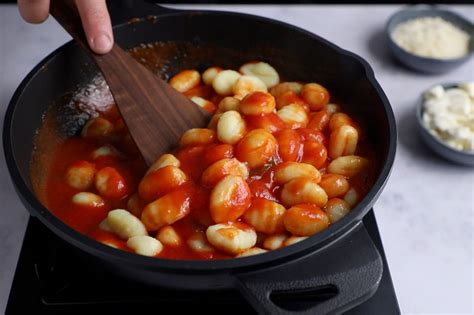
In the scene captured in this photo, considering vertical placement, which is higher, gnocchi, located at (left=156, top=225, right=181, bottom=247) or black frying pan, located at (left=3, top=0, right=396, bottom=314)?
black frying pan, located at (left=3, top=0, right=396, bottom=314)

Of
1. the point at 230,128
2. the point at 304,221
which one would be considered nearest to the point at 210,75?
the point at 230,128

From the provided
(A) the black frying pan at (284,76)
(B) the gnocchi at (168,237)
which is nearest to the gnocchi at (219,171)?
(B) the gnocchi at (168,237)

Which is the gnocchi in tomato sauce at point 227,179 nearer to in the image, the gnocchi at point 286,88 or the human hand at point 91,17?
the gnocchi at point 286,88

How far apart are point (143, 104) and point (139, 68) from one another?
7 cm

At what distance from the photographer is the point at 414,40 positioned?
1683mm

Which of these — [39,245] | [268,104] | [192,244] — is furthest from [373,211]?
[39,245]

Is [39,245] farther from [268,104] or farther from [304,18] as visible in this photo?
[304,18]

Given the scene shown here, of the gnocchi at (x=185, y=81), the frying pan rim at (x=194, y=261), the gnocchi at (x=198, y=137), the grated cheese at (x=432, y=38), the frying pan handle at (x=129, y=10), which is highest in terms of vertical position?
the frying pan handle at (x=129, y=10)

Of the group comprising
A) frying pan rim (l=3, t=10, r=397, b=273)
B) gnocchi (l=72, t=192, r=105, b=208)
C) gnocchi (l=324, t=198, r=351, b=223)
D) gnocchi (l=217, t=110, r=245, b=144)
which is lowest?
gnocchi (l=72, t=192, r=105, b=208)

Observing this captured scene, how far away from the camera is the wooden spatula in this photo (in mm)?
1235

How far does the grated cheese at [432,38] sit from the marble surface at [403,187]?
0.05 m

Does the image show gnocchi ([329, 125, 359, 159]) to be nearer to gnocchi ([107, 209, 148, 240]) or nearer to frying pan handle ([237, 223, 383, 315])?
frying pan handle ([237, 223, 383, 315])

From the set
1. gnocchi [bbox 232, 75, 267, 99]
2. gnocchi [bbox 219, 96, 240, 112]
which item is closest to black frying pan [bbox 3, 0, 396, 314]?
gnocchi [bbox 232, 75, 267, 99]

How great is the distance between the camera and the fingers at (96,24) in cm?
116
